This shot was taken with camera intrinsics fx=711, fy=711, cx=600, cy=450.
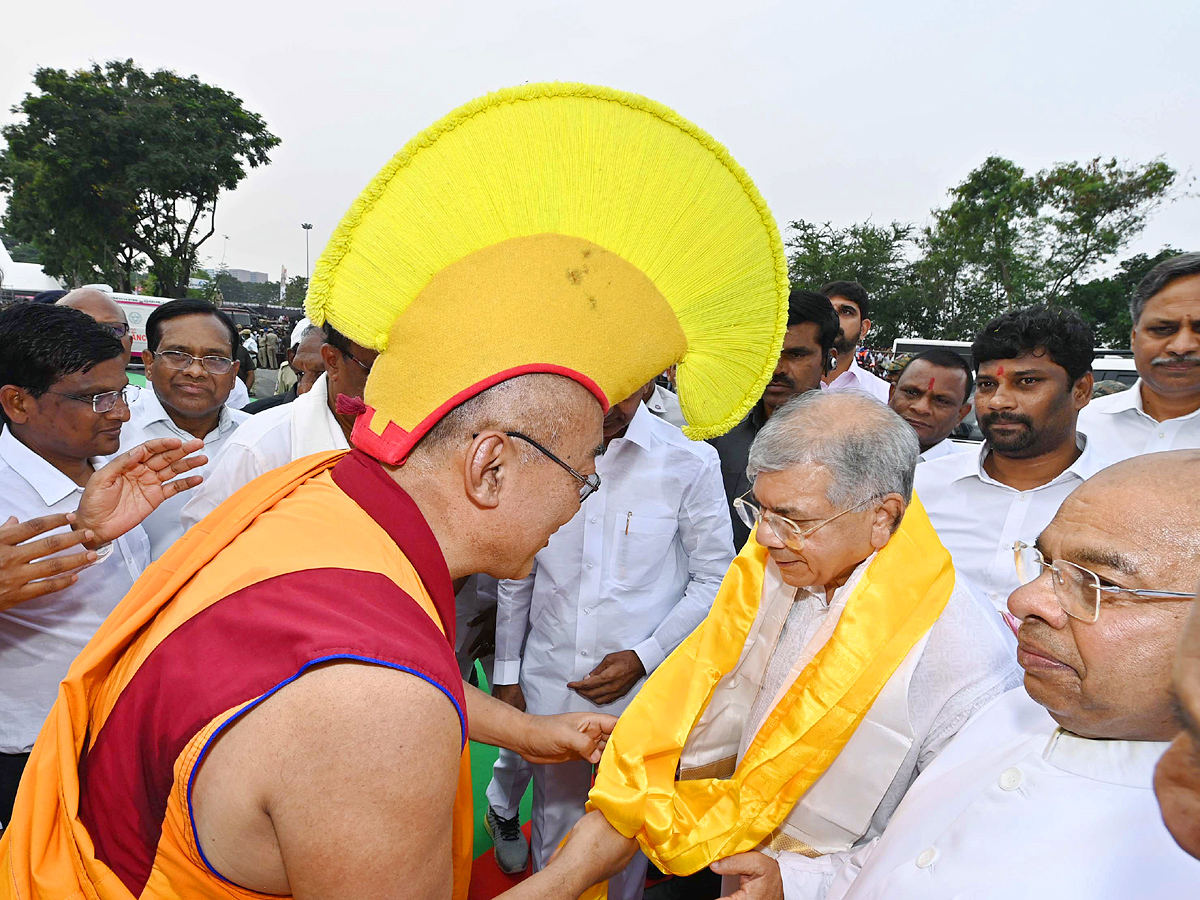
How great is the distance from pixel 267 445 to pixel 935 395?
3.78 m

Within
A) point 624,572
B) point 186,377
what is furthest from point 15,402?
point 624,572

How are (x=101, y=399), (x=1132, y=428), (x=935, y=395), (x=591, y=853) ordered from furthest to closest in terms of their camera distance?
(x=935, y=395), (x=1132, y=428), (x=101, y=399), (x=591, y=853)

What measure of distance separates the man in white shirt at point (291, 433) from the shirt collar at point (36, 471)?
435 millimetres

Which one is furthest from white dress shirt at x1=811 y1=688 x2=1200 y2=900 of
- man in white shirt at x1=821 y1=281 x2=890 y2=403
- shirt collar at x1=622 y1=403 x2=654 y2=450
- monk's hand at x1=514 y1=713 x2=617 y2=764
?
man in white shirt at x1=821 y1=281 x2=890 y2=403

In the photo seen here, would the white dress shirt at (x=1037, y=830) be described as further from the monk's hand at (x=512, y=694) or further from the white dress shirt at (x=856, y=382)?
the white dress shirt at (x=856, y=382)

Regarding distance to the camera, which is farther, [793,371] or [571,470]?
[793,371]

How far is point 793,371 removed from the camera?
4.12 metres

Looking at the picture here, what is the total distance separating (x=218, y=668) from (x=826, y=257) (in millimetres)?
30601

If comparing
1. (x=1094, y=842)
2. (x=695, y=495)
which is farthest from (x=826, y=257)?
(x=1094, y=842)

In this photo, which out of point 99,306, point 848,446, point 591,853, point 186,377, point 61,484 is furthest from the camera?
point 99,306

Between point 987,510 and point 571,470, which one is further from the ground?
point 571,470

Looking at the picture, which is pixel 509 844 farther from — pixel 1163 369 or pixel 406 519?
pixel 1163 369

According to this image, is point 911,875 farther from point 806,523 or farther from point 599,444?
point 599,444

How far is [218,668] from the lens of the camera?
1014 mm
